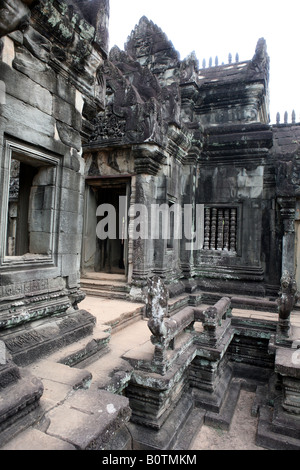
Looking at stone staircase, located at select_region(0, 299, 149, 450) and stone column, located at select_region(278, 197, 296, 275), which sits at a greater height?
stone column, located at select_region(278, 197, 296, 275)

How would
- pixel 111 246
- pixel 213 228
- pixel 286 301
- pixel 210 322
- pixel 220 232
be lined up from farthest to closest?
pixel 111 246 < pixel 213 228 < pixel 220 232 < pixel 286 301 < pixel 210 322

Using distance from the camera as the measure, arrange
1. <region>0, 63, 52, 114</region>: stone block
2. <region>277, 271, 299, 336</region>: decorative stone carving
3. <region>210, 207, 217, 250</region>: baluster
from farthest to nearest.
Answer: <region>210, 207, 217, 250</region>: baluster < <region>277, 271, 299, 336</region>: decorative stone carving < <region>0, 63, 52, 114</region>: stone block

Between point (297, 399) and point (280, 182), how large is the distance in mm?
5187

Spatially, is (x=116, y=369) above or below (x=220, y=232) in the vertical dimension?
below

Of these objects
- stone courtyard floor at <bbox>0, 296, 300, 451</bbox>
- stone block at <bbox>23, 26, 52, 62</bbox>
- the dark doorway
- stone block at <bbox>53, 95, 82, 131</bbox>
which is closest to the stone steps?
stone courtyard floor at <bbox>0, 296, 300, 451</bbox>

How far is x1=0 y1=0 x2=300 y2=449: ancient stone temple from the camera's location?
3086 mm

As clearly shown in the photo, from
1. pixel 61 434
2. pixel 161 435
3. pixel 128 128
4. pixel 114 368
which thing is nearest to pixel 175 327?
pixel 114 368

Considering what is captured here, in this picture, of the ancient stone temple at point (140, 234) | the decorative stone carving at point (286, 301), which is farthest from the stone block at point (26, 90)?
the decorative stone carving at point (286, 301)

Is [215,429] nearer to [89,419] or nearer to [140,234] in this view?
[89,419]

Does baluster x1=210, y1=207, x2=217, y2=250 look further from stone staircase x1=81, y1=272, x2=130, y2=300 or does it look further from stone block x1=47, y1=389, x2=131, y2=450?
stone block x1=47, y1=389, x2=131, y2=450

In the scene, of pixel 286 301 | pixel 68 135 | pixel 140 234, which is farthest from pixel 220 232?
pixel 68 135

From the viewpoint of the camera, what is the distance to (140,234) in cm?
684

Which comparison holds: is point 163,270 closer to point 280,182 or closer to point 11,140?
point 280,182
